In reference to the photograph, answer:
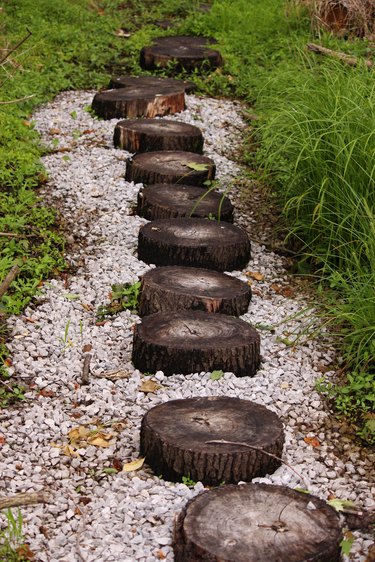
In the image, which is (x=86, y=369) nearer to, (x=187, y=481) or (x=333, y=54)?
(x=187, y=481)

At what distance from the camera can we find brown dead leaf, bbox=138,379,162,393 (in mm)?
4699

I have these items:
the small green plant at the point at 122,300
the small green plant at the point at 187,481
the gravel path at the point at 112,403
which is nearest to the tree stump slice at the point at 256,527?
the gravel path at the point at 112,403

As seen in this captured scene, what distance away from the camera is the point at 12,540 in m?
3.56

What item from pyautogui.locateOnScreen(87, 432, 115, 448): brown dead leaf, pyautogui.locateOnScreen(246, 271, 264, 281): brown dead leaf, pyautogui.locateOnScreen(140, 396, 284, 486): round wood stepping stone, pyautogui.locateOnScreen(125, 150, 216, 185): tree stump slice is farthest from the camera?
pyautogui.locateOnScreen(125, 150, 216, 185): tree stump slice

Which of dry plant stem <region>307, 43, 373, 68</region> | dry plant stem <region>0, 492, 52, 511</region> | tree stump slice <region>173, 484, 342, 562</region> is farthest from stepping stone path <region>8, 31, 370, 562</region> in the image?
dry plant stem <region>307, 43, 373, 68</region>

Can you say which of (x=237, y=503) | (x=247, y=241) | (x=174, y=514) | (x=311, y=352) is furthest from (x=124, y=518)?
(x=247, y=241)

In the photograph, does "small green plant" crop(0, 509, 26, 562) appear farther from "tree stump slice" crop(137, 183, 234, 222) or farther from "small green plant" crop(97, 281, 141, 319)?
"tree stump slice" crop(137, 183, 234, 222)

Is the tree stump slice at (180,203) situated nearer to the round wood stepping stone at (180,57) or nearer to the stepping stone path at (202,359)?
the stepping stone path at (202,359)

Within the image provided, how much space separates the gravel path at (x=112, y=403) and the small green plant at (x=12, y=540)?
0.23ft

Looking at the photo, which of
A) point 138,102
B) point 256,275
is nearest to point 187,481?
point 256,275

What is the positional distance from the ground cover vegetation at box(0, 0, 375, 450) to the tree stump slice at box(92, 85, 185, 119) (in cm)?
67

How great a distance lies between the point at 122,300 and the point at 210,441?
6.03 feet

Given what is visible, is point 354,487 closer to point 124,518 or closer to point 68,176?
point 124,518

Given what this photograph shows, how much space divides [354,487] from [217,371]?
38.0 inches
